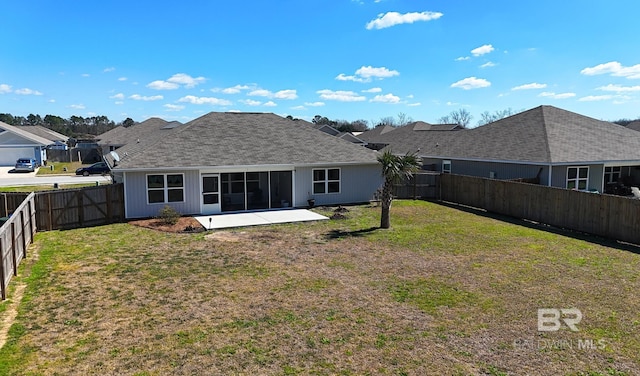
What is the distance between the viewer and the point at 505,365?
276 inches

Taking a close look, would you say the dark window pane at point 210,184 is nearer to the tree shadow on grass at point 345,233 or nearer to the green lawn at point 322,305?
the green lawn at point 322,305

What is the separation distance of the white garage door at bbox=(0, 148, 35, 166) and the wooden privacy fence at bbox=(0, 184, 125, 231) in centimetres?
4036

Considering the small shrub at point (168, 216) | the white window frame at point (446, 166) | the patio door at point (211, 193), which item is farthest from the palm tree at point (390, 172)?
the white window frame at point (446, 166)

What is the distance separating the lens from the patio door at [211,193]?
21241 millimetres

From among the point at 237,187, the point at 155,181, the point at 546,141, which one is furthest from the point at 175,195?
the point at 546,141

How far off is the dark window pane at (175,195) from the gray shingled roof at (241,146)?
1.34 meters

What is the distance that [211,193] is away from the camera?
70.1ft

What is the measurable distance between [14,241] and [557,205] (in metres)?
19.3

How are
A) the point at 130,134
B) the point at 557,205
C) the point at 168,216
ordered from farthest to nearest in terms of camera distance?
1. the point at 130,134
2. the point at 168,216
3. the point at 557,205

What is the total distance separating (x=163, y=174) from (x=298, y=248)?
8.96 metres

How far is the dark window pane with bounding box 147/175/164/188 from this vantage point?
65.2ft

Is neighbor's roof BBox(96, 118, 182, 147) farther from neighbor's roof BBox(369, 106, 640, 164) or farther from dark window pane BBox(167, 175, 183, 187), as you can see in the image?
neighbor's roof BBox(369, 106, 640, 164)

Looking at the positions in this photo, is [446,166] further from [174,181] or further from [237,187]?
[174,181]

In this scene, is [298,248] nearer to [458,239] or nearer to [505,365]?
[458,239]
